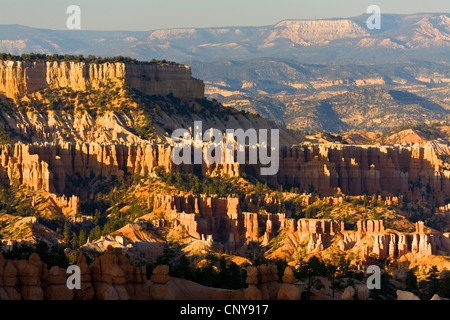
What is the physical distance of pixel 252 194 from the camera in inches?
6885

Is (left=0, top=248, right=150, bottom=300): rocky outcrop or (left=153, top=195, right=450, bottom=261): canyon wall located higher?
(left=0, top=248, right=150, bottom=300): rocky outcrop

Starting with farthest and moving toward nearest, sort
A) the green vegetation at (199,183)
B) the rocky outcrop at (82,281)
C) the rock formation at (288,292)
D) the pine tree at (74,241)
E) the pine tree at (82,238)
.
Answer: the green vegetation at (199,183) → the pine tree at (82,238) → the pine tree at (74,241) → the rock formation at (288,292) → the rocky outcrop at (82,281)

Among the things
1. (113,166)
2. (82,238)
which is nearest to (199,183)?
(113,166)

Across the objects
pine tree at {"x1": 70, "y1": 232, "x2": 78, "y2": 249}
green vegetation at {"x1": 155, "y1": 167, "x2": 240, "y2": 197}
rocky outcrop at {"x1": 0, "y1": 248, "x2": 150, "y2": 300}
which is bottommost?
pine tree at {"x1": 70, "y1": 232, "x2": 78, "y2": 249}

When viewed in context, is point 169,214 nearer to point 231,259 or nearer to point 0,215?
point 0,215

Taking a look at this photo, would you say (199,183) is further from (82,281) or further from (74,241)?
(82,281)

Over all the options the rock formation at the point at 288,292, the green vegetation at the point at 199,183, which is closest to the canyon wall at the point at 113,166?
the green vegetation at the point at 199,183

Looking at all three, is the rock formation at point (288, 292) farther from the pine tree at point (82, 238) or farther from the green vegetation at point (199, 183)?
the green vegetation at point (199, 183)

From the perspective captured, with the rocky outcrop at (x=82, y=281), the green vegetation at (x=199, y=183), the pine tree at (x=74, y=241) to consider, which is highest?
the rocky outcrop at (x=82, y=281)

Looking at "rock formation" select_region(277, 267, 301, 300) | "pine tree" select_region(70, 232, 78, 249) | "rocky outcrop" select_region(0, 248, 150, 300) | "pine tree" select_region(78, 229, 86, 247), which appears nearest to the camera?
"rocky outcrop" select_region(0, 248, 150, 300)

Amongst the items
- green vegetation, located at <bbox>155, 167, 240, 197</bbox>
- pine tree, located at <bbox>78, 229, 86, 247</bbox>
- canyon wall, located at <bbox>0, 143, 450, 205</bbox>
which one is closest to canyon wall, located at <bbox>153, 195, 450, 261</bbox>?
green vegetation, located at <bbox>155, 167, 240, 197</bbox>

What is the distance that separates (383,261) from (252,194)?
4954 cm

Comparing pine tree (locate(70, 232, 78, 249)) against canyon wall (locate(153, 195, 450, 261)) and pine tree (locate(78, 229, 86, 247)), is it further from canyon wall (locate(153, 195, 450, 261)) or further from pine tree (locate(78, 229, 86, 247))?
canyon wall (locate(153, 195, 450, 261))
